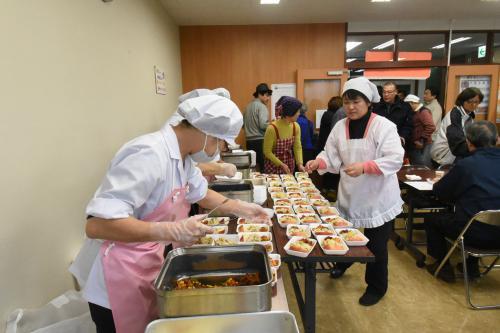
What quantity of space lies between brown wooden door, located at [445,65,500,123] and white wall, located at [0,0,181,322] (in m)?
5.70

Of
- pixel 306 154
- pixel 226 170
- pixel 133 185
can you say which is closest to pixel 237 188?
pixel 226 170

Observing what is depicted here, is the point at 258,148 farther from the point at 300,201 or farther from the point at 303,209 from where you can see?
the point at 303,209

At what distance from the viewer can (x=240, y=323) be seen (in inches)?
40.3

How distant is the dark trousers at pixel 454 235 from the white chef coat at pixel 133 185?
7.49 ft

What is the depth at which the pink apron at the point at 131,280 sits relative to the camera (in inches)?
45.9

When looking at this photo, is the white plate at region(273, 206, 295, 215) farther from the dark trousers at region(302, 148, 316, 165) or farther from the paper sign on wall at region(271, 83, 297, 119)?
the paper sign on wall at region(271, 83, 297, 119)

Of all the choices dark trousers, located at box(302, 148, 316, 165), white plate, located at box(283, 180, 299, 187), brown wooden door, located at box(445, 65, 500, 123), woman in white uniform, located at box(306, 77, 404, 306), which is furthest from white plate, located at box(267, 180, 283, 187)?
brown wooden door, located at box(445, 65, 500, 123)

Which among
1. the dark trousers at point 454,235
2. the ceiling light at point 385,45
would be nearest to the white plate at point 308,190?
the dark trousers at point 454,235

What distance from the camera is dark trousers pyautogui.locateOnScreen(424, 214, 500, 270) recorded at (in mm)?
2457

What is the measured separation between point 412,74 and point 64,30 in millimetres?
5946

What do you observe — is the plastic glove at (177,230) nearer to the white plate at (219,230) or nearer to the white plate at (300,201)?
the white plate at (219,230)

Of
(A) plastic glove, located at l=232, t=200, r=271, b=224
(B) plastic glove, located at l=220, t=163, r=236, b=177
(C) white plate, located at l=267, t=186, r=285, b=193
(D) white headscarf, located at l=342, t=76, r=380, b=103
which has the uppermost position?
(D) white headscarf, located at l=342, t=76, r=380, b=103

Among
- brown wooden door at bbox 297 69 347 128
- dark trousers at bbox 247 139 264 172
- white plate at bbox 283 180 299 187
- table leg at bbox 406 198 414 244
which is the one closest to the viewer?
white plate at bbox 283 180 299 187

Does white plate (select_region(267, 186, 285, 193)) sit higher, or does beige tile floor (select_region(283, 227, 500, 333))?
white plate (select_region(267, 186, 285, 193))
